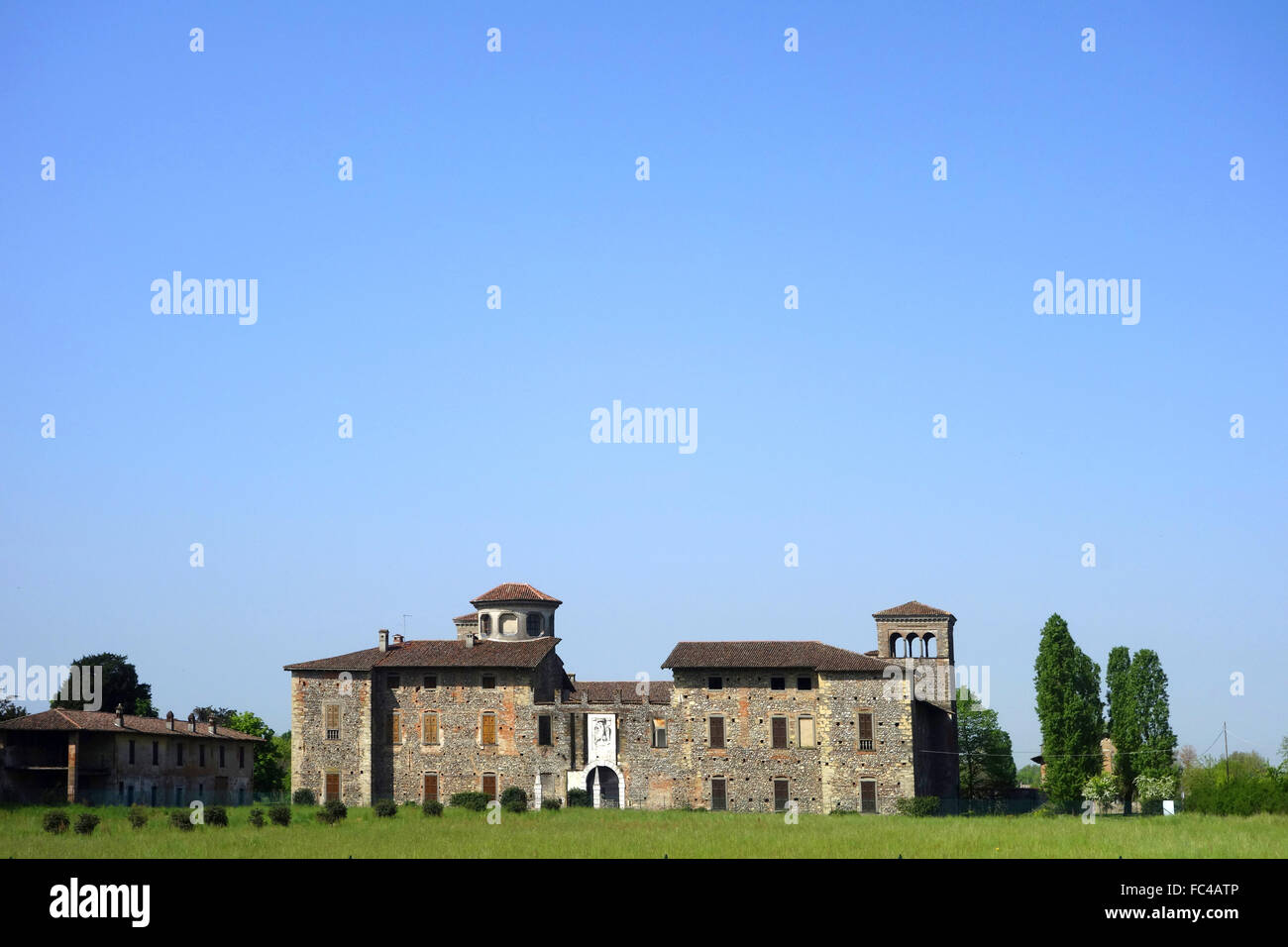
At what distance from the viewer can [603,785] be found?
54938mm

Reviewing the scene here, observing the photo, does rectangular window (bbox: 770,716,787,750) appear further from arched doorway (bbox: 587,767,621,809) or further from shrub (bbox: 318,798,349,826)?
shrub (bbox: 318,798,349,826)

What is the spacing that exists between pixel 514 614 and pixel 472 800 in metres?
11.6

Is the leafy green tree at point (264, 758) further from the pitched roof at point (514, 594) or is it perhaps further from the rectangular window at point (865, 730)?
the rectangular window at point (865, 730)

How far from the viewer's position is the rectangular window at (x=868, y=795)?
52.4 metres

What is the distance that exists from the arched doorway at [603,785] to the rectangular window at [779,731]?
6.73 metres

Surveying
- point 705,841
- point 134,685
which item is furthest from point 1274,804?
point 134,685

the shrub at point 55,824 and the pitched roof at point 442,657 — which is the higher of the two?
the pitched roof at point 442,657


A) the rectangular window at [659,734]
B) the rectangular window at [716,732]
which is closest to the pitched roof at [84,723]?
the rectangular window at [659,734]

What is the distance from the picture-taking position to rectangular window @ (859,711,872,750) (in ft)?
174

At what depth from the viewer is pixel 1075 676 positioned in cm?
5925

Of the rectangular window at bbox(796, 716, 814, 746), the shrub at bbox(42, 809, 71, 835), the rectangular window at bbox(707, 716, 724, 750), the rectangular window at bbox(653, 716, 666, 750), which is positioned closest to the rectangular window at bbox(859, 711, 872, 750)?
the rectangular window at bbox(796, 716, 814, 746)

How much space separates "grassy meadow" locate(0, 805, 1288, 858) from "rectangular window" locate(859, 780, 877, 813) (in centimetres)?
949

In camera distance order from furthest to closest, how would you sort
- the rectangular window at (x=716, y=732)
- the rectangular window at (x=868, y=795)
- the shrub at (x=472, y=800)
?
1. the rectangular window at (x=716, y=732)
2. the rectangular window at (x=868, y=795)
3. the shrub at (x=472, y=800)
